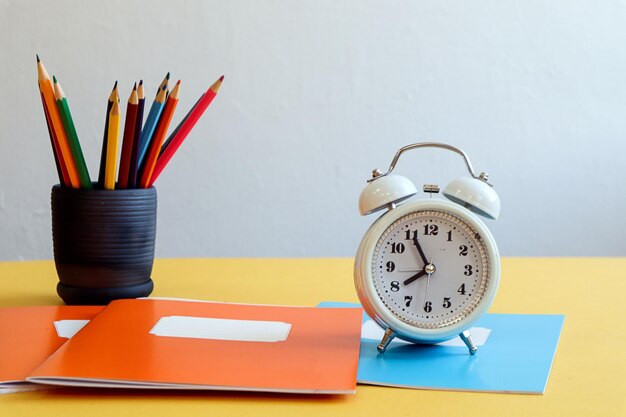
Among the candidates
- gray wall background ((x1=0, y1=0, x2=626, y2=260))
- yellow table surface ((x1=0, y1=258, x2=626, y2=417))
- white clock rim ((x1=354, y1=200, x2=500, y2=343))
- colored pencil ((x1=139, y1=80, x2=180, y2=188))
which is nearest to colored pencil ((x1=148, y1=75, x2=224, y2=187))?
colored pencil ((x1=139, y1=80, x2=180, y2=188))

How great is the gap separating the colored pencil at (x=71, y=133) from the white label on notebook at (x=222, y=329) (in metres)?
0.18

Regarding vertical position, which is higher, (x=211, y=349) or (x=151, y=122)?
(x=151, y=122)

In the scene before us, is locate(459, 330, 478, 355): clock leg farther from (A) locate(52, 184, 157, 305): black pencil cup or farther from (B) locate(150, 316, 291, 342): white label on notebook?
(A) locate(52, 184, 157, 305): black pencil cup

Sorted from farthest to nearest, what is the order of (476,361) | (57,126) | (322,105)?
(322,105), (57,126), (476,361)

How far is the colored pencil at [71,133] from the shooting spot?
76 centimetres

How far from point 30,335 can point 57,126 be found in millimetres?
207

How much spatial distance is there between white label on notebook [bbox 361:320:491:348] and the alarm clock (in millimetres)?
27

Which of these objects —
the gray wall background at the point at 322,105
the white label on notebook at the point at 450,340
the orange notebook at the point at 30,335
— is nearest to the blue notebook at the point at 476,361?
the white label on notebook at the point at 450,340

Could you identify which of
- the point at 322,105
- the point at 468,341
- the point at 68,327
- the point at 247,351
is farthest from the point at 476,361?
the point at 322,105

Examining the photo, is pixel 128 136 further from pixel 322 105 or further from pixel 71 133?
pixel 322 105

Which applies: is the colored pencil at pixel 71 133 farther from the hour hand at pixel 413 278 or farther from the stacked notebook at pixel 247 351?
the hour hand at pixel 413 278

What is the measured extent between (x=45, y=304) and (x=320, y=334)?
0.98ft

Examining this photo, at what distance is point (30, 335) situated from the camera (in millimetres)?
673

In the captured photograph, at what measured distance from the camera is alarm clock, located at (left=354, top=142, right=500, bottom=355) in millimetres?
648
